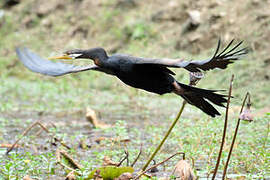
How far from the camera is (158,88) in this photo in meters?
3.86

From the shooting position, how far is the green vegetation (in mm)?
4207

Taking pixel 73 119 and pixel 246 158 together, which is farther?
pixel 73 119

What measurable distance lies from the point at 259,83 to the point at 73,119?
3.48 m

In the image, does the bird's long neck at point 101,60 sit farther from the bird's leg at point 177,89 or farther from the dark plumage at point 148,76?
the bird's leg at point 177,89

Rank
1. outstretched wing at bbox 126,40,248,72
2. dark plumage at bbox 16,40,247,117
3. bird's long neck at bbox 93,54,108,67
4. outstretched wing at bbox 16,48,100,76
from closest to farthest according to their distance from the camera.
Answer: outstretched wing at bbox 126,40,248,72, dark plumage at bbox 16,40,247,117, bird's long neck at bbox 93,54,108,67, outstretched wing at bbox 16,48,100,76

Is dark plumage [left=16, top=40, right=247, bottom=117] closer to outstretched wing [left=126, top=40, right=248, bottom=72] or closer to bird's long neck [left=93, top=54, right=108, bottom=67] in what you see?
bird's long neck [left=93, top=54, right=108, bottom=67]

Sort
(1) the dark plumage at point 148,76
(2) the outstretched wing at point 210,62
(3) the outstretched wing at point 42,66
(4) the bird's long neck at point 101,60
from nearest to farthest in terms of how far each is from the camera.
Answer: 1. (2) the outstretched wing at point 210,62
2. (1) the dark plumage at point 148,76
3. (4) the bird's long neck at point 101,60
4. (3) the outstretched wing at point 42,66

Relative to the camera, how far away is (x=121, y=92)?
10.7 m

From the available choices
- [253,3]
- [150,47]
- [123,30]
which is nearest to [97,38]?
[123,30]

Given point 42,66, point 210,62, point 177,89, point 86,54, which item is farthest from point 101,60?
point 210,62

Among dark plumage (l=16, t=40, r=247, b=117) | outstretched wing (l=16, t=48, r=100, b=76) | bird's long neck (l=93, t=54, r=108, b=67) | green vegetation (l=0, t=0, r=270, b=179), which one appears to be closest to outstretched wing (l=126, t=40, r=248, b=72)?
dark plumage (l=16, t=40, r=247, b=117)

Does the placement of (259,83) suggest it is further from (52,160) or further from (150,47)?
(52,160)

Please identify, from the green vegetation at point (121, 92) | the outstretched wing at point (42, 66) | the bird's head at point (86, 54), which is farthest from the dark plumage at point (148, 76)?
the green vegetation at point (121, 92)

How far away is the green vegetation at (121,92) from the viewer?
13.8ft
